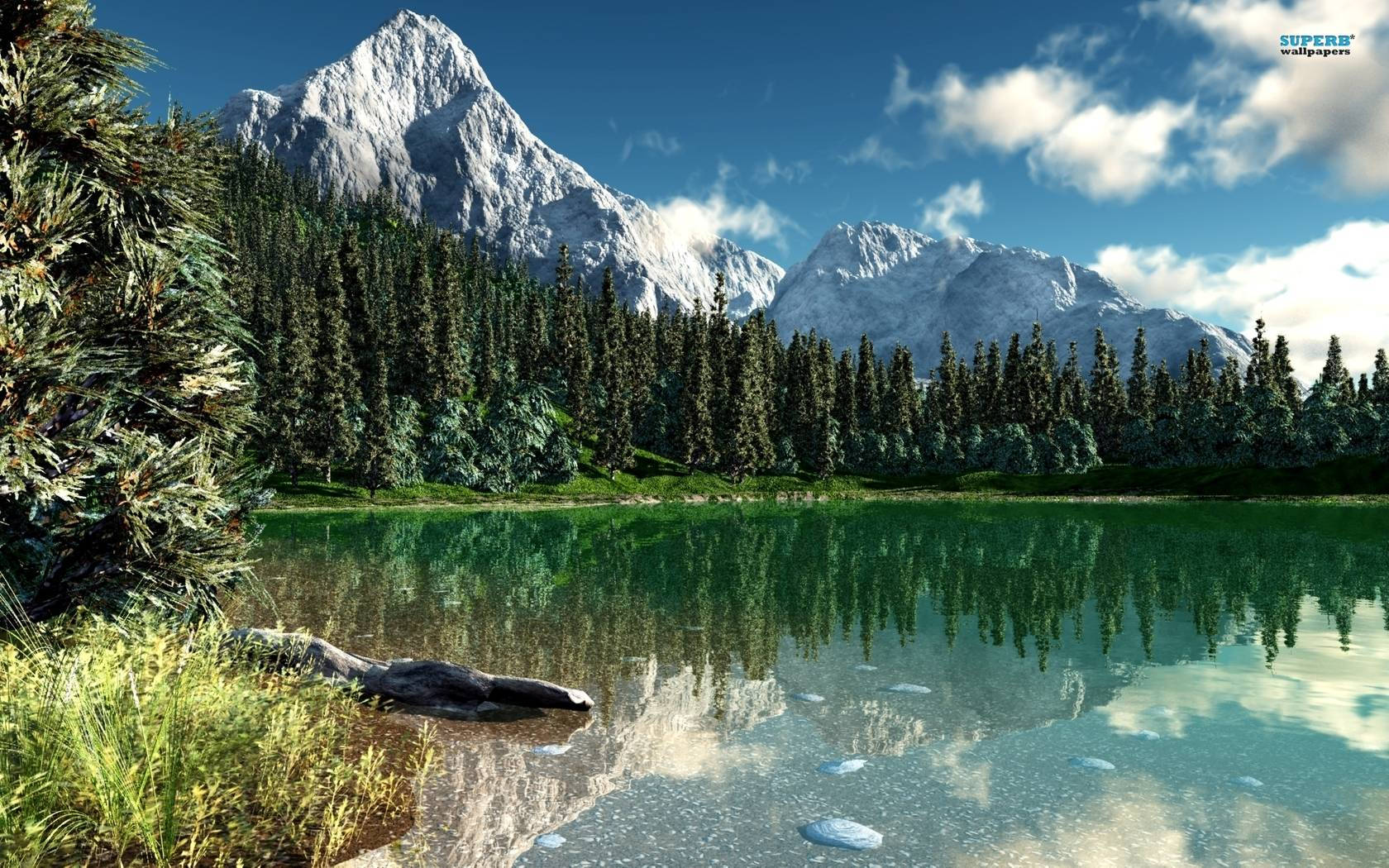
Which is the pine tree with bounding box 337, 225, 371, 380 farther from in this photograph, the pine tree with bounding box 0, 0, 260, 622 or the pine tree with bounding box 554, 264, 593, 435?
the pine tree with bounding box 0, 0, 260, 622

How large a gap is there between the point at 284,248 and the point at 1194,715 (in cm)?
20493

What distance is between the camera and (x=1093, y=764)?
1112cm

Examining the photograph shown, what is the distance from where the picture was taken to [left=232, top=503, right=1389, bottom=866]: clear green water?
8.83 meters

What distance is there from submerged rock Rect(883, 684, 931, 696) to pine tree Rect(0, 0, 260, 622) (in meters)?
11.6

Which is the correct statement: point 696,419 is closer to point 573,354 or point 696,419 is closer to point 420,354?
point 573,354

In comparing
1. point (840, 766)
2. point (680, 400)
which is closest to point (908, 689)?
point (840, 766)

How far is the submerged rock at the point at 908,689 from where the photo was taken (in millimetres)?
14844

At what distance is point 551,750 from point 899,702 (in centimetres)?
652

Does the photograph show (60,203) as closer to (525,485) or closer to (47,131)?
(47,131)

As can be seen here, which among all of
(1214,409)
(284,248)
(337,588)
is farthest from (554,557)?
(284,248)

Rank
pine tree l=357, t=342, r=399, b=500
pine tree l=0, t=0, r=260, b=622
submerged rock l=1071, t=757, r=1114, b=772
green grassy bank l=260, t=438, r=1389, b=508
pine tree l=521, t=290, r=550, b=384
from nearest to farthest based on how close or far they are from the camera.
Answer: pine tree l=0, t=0, r=260, b=622
submerged rock l=1071, t=757, r=1114, b=772
pine tree l=357, t=342, r=399, b=500
green grassy bank l=260, t=438, r=1389, b=508
pine tree l=521, t=290, r=550, b=384

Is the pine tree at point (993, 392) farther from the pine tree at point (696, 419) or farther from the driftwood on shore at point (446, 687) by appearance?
the driftwood on shore at point (446, 687)

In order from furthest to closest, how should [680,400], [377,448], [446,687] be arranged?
[680,400] → [377,448] → [446,687]

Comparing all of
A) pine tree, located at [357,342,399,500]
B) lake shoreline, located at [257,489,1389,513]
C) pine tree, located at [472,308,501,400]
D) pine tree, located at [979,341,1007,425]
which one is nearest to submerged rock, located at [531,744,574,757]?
lake shoreline, located at [257,489,1389,513]
